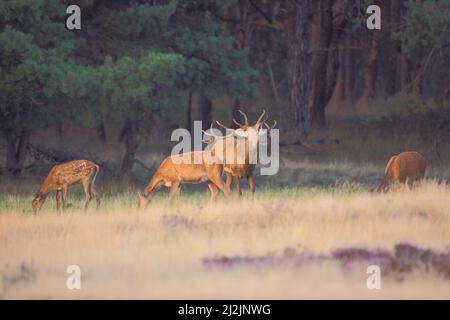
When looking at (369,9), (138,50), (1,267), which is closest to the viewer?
(1,267)

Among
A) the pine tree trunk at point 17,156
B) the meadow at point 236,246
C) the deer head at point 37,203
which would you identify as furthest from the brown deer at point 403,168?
the pine tree trunk at point 17,156

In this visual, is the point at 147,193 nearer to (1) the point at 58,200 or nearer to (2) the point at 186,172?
(2) the point at 186,172

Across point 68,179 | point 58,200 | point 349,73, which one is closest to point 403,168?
point 68,179

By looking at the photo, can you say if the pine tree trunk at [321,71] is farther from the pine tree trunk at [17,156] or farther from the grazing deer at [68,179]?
the grazing deer at [68,179]

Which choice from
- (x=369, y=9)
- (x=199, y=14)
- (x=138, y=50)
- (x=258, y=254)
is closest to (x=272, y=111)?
(x=369, y=9)

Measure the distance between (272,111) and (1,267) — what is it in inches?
1104

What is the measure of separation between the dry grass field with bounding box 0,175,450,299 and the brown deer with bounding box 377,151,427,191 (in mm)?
988

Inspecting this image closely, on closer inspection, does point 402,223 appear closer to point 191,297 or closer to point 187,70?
point 191,297

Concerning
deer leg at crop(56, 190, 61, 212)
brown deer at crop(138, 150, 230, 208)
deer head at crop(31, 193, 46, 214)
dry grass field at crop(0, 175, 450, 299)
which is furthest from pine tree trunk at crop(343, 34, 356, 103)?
dry grass field at crop(0, 175, 450, 299)

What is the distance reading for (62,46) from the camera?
21.6m

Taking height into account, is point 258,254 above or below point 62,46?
below

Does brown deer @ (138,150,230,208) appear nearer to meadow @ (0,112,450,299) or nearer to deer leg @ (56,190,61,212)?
meadow @ (0,112,450,299)

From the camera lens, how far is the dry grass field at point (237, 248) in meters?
12.2

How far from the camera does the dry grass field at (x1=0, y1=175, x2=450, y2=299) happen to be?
12.2 metres
